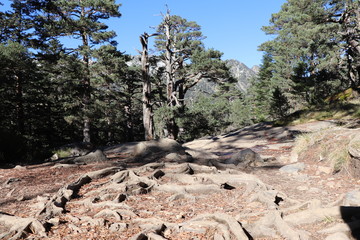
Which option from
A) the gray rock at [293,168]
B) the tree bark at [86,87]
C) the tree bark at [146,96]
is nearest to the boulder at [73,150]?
the tree bark at [86,87]

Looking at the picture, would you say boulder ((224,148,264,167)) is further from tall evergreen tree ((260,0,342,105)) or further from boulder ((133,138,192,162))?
tall evergreen tree ((260,0,342,105))

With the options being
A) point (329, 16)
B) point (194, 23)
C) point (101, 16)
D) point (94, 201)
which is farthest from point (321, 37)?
point (94, 201)

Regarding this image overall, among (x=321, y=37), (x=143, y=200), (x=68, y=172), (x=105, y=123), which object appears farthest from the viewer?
(x=105, y=123)

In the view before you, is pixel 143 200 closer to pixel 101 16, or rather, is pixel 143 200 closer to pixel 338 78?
pixel 101 16

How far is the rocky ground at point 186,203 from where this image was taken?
2.96m

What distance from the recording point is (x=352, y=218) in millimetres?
2904

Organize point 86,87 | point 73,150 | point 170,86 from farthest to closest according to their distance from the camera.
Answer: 1. point 170,86
2. point 86,87
3. point 73,150

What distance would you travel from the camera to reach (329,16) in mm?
16234

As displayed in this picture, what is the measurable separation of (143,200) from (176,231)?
1448 millimetres

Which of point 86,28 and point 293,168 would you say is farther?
point 86,28

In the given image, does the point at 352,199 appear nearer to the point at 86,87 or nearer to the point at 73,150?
the point at 73,150

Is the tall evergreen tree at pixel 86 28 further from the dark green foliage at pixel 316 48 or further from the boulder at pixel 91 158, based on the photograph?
the dark green foliage at pixel 316 48

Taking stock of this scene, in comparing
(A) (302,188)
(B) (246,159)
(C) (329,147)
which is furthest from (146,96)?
(A) (302,188)

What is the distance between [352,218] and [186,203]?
2396mm
